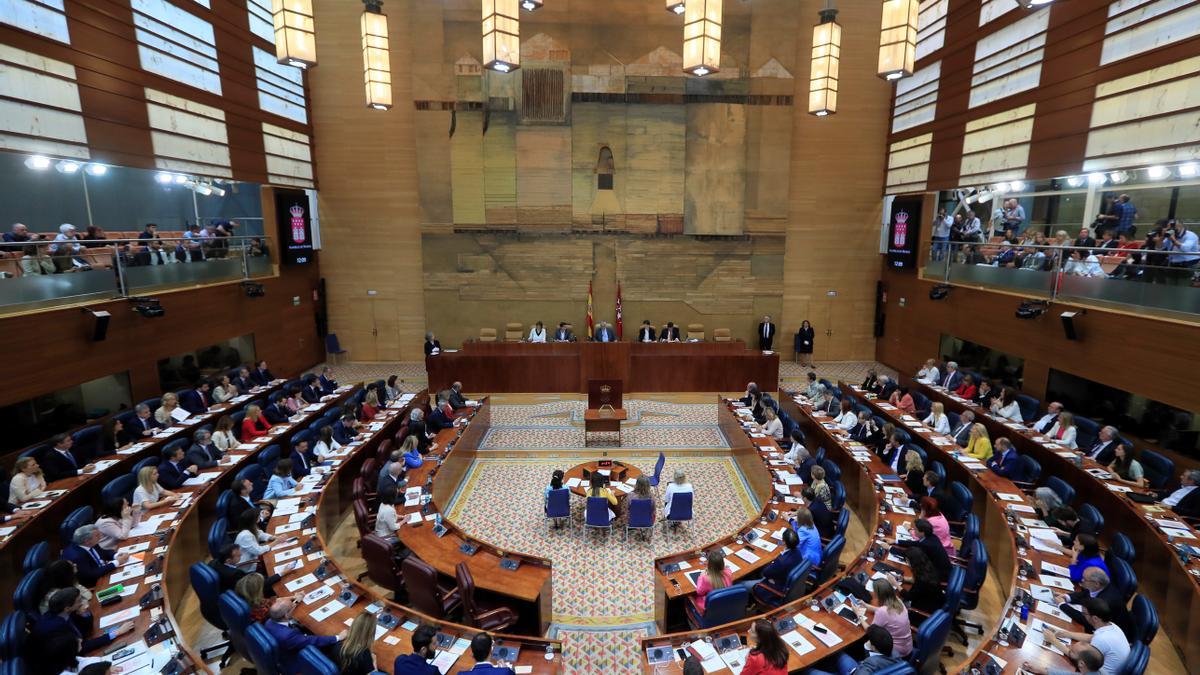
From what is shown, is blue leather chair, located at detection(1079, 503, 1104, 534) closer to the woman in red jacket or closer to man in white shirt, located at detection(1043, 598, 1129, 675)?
man in white shirt, located at detection(1043, 598, 1129, 675)

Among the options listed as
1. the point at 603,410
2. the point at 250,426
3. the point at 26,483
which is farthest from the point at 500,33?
the point at 26,483

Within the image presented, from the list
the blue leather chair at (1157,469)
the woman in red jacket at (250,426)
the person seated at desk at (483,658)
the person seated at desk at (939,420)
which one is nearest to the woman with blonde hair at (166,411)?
the woman in red jacket at (250,426)

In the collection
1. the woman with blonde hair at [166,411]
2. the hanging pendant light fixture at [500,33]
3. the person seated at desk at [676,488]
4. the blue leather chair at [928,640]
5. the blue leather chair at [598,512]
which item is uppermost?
the hanging pendant light fixture at [500,33]

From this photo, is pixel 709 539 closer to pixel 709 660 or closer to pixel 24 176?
pixel 709 660

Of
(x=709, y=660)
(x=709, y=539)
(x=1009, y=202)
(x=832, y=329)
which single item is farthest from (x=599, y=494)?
(x=832, y=329)

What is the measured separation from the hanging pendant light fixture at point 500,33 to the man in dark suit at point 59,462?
24.0 feet

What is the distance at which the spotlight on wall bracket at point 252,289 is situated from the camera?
13.2 meters

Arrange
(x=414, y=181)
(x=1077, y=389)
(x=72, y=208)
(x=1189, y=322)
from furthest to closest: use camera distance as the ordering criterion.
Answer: (x=414, y=181)
(x=72, y=208)
(x=1077, y=389)
(x=1189, y=322)

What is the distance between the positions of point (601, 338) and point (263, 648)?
42.5 feet

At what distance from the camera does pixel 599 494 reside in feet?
25.5

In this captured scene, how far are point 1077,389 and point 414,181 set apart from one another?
55.2 ft

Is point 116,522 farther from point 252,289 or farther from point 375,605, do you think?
point 252,289

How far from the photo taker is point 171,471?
7141 millimetres

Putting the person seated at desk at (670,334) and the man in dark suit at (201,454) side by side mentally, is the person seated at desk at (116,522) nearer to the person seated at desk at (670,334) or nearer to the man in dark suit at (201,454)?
the man in dark suit at (201,454)
